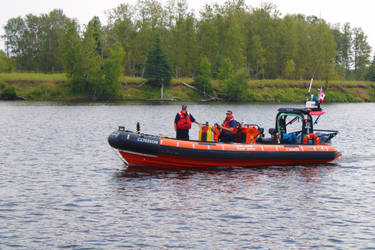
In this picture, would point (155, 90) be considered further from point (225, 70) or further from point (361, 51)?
point (361, 51)

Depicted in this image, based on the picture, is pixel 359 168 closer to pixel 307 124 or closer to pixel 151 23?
pixel 307 124

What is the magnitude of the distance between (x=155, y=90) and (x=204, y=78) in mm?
8213

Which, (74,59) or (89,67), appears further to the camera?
(89,67)

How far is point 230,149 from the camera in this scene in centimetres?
1839

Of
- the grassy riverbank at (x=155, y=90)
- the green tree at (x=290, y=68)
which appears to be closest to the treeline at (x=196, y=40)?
the green tree at (x=290, y=68)

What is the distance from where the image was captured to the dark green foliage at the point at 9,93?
238 feet

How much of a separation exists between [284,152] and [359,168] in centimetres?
331

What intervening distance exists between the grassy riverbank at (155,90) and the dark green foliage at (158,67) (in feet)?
6.31

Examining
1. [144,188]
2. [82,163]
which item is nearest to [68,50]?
[82,163]

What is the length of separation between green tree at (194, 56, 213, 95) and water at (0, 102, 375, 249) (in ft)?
191

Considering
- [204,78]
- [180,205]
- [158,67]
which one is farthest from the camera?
[204,78]

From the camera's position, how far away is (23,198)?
45.8 ft

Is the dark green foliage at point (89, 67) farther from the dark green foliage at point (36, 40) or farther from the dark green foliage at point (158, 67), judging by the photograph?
the dark green foliage at point (36, 40)

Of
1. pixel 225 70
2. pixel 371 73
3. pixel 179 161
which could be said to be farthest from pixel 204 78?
pixel 179 161
